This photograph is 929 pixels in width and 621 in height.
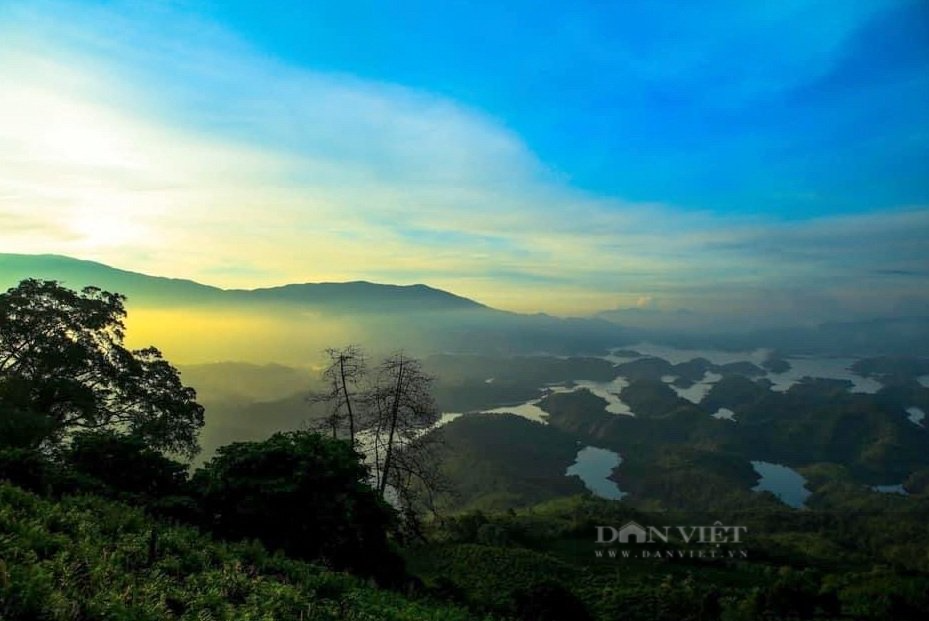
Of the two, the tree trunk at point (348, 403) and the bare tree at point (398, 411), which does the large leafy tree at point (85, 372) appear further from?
the bare tree at point (398, 411)

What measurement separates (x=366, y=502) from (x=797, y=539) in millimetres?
74303

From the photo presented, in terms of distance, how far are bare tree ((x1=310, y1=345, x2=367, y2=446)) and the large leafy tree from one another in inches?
292

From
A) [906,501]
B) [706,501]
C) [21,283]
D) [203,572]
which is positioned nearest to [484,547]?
[203,572]

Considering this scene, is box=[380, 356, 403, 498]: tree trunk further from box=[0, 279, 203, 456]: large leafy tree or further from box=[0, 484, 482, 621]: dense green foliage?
box=[0, 484, 482, 621]: dense green foliage

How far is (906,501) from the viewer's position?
115m

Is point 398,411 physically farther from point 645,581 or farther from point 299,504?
point 645,581

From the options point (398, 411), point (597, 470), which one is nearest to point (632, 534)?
point (398, 411)

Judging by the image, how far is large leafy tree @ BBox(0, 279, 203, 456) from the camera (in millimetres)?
20594

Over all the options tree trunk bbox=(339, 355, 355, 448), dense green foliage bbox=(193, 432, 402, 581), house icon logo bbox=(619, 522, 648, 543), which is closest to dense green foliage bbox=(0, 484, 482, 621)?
dense green foliage bbox=(193, 432, 402, 581)

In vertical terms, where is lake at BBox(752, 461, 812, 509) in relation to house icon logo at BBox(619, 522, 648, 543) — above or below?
below

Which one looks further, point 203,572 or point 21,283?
point 21,283

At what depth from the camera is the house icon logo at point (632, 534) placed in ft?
103

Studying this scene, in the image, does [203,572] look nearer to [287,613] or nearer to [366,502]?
[287,613]

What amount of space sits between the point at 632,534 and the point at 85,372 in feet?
110
